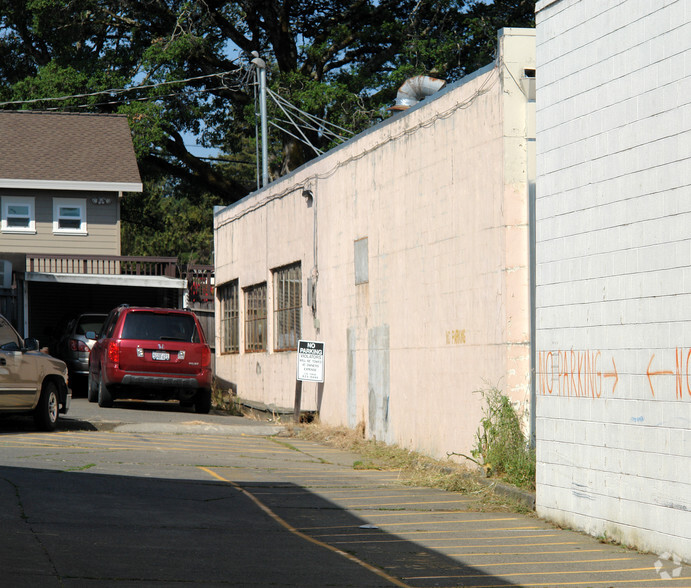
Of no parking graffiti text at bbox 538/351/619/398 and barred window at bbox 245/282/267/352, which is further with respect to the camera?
barred window at bbox 245/282/267/352

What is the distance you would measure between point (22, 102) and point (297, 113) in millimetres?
9369

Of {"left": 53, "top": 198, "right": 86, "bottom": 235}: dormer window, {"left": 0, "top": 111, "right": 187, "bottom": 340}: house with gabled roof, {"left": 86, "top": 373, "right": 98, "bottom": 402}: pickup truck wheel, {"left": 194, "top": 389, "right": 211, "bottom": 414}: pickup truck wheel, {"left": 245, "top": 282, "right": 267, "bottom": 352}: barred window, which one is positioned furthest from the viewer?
{"left": 53, "top": 198, "right": 86, "bottom": 235}: dormer window

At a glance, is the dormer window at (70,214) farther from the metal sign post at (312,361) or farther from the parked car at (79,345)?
the metal sign post at (312,361)

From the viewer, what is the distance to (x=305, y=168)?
727 inches

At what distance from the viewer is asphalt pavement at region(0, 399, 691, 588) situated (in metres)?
6.94

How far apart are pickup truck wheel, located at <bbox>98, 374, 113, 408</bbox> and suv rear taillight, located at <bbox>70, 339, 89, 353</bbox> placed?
3.30 m

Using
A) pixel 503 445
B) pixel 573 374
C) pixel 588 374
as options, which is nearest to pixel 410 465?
pixel 503 445

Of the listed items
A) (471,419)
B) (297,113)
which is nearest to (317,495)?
A: (471,419)

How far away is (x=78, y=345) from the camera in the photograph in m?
22.4

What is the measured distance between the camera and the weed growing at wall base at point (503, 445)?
34.3ft

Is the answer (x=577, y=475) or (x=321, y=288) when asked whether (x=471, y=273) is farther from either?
(x=321, y=288)

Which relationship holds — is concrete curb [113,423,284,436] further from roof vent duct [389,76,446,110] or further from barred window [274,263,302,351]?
roof vent duct [389,76,446,110]

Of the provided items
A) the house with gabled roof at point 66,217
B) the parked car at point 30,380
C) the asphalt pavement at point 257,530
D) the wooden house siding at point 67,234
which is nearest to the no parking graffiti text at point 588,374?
the asphalt pavement at point 257,530

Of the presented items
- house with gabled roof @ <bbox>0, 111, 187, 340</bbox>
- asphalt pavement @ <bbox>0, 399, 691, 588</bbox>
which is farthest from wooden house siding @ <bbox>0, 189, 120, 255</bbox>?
asphalt pavement @ <bbox>0, 399, 691, 588</bbox>
